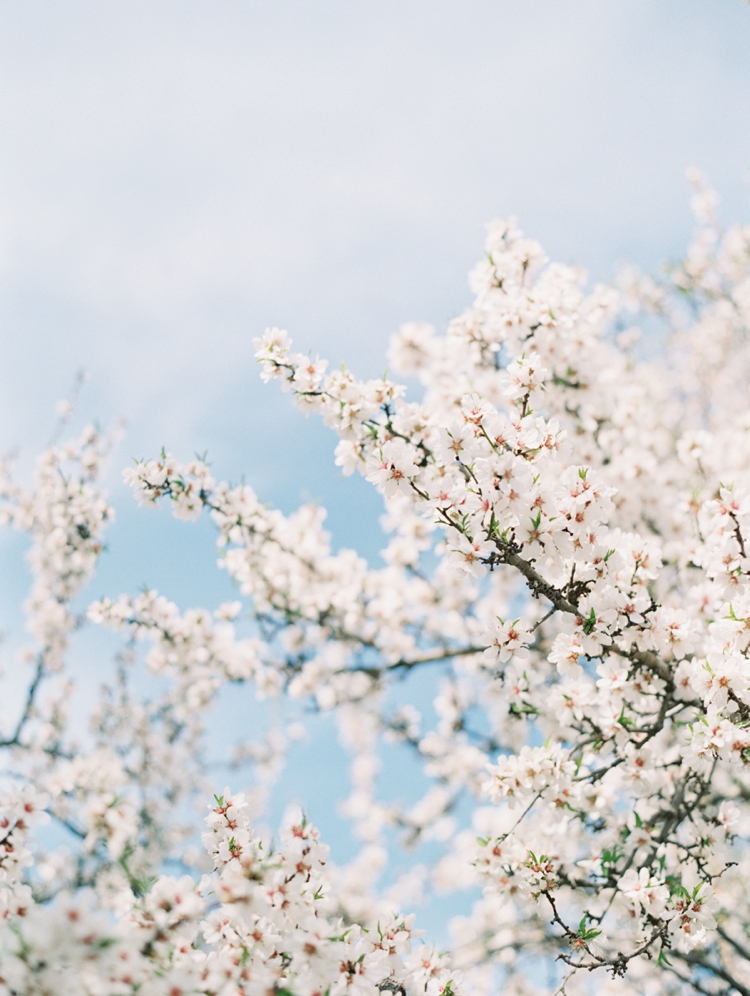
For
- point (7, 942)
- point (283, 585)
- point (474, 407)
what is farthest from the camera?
point (283, 585)

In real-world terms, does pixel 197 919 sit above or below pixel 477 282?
below

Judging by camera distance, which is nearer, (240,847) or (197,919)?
(197,919)

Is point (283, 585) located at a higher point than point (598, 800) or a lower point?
higher

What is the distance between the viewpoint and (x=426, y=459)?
4250 millimetres

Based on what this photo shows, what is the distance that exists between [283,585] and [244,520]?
143 centimetres

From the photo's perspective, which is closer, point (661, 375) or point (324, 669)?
point (324, 669)

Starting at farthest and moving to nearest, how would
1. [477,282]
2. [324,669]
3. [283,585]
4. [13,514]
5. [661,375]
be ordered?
[661,375]
[13,514]
[324,669]
[283,585]
[477,282]

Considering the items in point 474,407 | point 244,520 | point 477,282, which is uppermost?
point 477,282

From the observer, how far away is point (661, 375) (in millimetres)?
11609

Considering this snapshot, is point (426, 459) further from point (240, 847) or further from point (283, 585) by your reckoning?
point (283, 585)

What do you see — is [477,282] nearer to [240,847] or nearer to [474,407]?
[474,407]

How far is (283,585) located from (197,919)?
172 inches

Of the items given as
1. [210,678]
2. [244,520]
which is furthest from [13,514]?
[244,520]

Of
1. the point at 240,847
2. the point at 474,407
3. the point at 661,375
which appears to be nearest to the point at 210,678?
the point at 240,847
